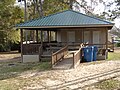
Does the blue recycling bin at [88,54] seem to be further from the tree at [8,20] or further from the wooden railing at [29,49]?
the tree at [8,20]

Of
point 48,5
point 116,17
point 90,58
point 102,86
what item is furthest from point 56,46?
point 116,17

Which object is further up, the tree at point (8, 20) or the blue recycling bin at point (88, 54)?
the tree at point (8, 20)

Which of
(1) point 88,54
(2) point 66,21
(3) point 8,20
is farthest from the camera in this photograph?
(3) point 8,20

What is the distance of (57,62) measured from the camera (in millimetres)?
14328

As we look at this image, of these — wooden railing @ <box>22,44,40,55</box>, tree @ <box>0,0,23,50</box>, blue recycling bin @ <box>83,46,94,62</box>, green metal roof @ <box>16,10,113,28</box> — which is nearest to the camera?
blue recycling bin @ <box>83,46,94,62</box>

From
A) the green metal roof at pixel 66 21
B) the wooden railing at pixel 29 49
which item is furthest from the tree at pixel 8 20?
the wooden railing at pixel 29 49

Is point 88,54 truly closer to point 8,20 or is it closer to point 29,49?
point 29,49

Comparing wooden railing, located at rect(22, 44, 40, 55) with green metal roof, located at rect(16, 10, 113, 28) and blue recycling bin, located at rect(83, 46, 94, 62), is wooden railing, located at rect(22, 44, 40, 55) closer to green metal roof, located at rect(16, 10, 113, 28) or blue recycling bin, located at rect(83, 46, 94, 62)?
green metal roof, located at rect(16, 10, 113, 28)

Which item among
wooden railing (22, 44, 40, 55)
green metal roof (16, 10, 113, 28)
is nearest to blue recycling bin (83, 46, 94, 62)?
green metal roof (16, 10, 113, 28)

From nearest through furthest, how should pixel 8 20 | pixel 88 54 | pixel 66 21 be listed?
pixel 88 54 → pixel 66 21 → pixel 8 20

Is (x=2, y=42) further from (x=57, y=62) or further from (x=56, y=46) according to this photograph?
(x=57, y=62)

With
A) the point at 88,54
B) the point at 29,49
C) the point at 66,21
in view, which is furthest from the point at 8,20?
the point at 88,54

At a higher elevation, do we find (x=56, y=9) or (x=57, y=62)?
(x=56, y=9)

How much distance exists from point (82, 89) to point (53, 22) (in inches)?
444
